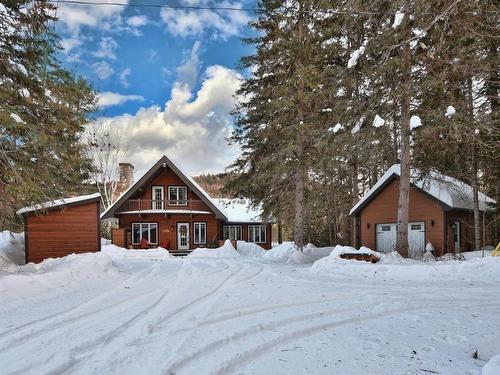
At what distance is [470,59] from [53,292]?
1100 centimetres

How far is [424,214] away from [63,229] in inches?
586

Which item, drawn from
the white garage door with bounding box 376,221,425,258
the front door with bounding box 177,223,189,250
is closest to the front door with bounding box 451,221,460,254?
the white garage door with bounding box 376,221,425,258

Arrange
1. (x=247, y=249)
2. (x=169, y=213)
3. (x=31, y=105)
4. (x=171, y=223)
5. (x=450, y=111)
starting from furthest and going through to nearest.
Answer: (x=171, y=223)
(x=169, y=213)
(x=247, y=249)
(x=450, y=111)
(x=31, y=105)

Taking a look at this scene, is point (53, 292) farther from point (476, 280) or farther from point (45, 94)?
point (476, 280)

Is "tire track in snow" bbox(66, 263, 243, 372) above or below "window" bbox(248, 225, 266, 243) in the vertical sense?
above

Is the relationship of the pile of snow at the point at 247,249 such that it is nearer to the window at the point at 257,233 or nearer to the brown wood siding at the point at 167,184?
the brown wood siding at the point at 167,184

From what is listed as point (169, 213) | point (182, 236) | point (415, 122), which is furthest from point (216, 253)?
point (415, 122)

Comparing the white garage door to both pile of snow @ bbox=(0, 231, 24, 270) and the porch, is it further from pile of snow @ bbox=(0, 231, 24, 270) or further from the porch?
pile of snow @ bbox=(0, 231, 24, 270)

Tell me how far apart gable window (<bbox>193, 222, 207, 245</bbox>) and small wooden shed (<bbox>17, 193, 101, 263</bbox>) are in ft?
35.6

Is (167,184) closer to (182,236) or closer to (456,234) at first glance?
(182,236)

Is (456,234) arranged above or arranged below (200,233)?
above

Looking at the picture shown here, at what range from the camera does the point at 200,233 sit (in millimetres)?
27328

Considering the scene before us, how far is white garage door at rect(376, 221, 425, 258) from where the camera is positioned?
16672 millimetres

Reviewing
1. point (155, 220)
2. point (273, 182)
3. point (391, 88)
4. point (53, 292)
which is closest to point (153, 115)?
point (155, 220)
